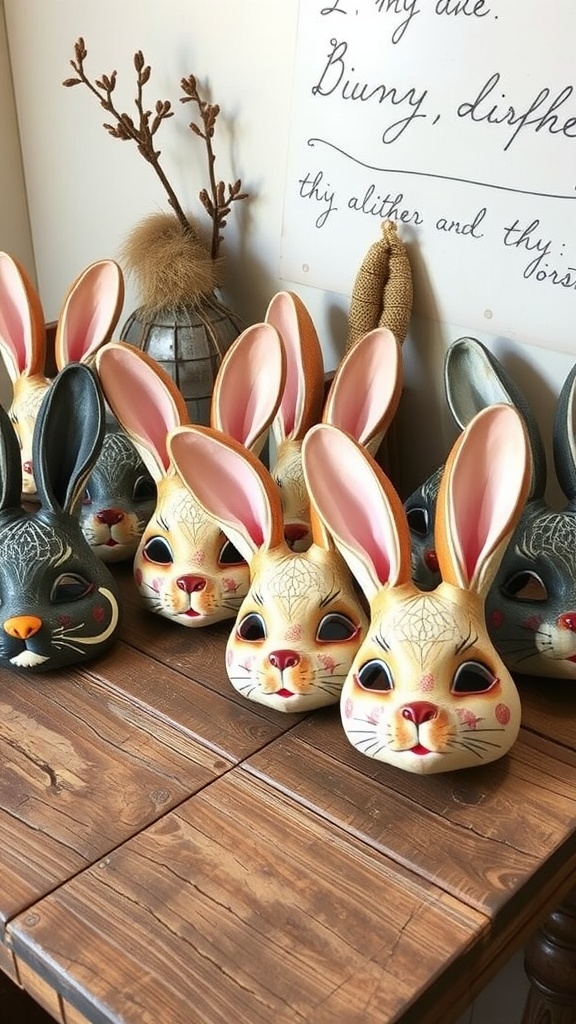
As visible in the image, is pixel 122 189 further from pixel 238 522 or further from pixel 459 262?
pixel 238 522

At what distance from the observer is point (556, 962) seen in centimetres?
76

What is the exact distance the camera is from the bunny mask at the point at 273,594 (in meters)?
0.63

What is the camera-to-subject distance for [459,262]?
2.57ft

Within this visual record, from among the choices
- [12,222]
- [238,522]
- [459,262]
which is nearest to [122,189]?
[12,222]

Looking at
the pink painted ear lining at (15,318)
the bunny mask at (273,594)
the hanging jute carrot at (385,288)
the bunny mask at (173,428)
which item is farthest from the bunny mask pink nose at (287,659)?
the pink painted ear lining at (15,318)

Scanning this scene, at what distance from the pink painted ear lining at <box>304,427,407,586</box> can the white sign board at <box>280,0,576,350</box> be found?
251mm

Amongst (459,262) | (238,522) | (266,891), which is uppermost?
(459,262)

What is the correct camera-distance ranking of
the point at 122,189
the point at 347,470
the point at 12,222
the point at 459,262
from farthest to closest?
the point at 12,222
the point at 122,189
the point at 459,262
the point at 347,470

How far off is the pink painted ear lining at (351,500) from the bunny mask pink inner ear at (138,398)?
0.16 meters

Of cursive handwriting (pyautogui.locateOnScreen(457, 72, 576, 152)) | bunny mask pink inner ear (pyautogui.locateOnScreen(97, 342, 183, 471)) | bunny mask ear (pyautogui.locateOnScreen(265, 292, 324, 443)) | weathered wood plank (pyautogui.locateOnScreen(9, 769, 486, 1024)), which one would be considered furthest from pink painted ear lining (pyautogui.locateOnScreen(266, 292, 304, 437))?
weathered wood plank (pyautogui.locateOnScreen(9, 769, 486, 1024))

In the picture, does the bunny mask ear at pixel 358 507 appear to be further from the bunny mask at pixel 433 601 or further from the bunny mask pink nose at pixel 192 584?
the bunny mask pink nose at pixel 192 584

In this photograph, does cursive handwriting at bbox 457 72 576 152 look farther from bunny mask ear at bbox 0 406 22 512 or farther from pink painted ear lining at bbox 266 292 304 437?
bunny mask ear at bbox 0 406 22 512

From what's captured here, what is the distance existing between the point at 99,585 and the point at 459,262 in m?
0.40

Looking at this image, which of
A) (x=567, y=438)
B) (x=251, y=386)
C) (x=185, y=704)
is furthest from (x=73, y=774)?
(x=567, y=438)
